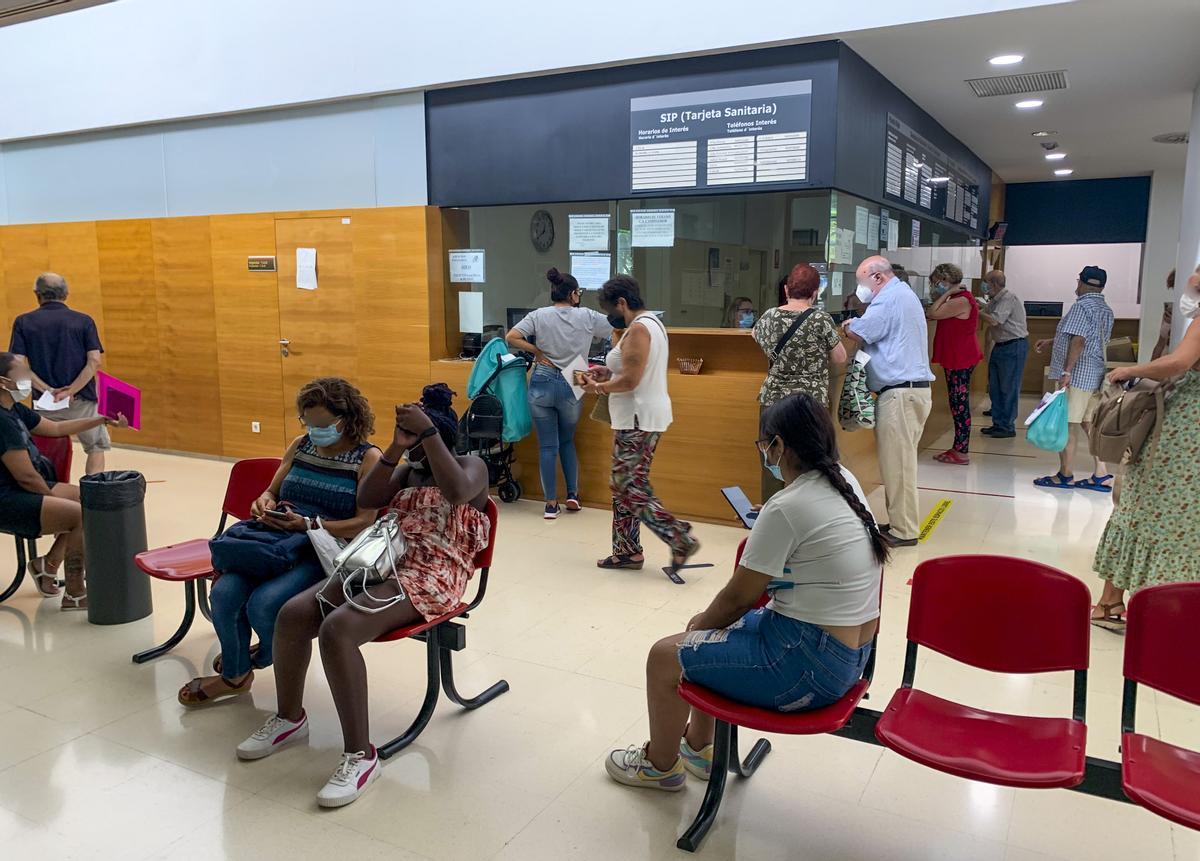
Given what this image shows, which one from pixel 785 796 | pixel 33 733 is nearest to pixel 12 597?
pixel 33 733

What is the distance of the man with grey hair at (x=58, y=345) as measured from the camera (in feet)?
19.8

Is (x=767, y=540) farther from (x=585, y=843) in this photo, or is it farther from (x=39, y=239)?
(x=39, y=239)

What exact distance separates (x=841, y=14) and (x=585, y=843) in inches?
179

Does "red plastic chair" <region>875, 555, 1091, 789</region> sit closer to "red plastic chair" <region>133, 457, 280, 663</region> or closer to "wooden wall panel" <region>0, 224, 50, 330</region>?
"red plastic chair" <region>133, 457, 280, 663</region>

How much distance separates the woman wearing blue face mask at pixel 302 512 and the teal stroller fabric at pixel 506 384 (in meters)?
2.66

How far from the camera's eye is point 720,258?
6043 mm

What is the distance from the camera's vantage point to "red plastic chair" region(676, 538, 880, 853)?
7.57 ft

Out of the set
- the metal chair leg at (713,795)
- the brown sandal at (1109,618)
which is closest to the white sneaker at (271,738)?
the metal chair leg at (713,795)

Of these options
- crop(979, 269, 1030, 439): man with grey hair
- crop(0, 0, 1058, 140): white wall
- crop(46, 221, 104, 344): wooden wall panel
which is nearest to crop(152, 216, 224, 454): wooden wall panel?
crop(46, 221, 104, 344): wooden wall panel

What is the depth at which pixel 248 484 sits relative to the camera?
3.86 m

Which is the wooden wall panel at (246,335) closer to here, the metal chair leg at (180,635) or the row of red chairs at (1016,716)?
the metal chair leg at (180,635)

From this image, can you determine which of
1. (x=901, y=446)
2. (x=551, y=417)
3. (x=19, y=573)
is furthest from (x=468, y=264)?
(x=19, y=573)

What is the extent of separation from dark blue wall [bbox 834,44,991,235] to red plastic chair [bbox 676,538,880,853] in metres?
3.68

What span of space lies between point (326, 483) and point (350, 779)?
1.06m
